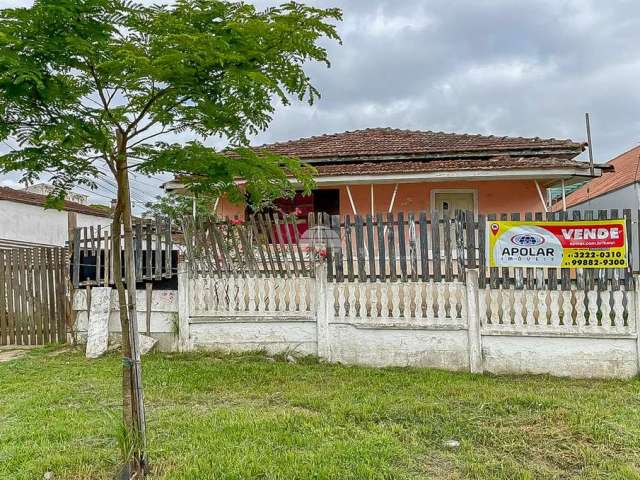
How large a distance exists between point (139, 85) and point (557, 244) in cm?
519

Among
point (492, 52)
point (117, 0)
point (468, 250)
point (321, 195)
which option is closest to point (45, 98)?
point (117, 0)

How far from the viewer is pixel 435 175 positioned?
10.3m

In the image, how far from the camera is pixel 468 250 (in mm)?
6109

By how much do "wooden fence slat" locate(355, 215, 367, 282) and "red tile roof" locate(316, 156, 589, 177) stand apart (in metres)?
3.57

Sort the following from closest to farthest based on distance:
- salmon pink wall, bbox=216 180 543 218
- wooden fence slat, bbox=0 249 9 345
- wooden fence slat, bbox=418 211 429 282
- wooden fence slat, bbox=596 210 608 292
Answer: wooden fence slat, bbox=596 210 608 292, wooden fence slat, bbox=418 211 429 282, wooden fence slat, bbox=0 249 9 345, salmon pink wall, bbox=216 180 543 218

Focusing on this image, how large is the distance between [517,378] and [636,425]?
1710 millimetres

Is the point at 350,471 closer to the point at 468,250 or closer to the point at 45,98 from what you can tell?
the point at 45,98

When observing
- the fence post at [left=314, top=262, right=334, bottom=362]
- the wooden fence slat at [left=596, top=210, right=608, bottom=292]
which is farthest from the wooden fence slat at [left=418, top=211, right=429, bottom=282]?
the wooden fence slat at [left=596, top=210, right=608, bottom=292]

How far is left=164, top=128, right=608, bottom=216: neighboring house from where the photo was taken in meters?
10.4

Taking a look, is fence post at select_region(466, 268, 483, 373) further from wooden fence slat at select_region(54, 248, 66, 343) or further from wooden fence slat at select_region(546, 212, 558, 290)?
wooden fence slat at select_region(54, 248, 66, 343)

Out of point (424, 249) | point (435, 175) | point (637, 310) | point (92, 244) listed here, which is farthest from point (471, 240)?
point (92, 244)

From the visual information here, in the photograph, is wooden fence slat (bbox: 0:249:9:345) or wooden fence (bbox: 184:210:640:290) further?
wooden fence slat (bbox: 0:249:9:345)

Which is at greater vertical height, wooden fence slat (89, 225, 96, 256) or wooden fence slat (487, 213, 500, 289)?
wooden fence slat (89, 225, 96, 256)

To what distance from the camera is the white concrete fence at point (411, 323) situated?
5.61 metres
